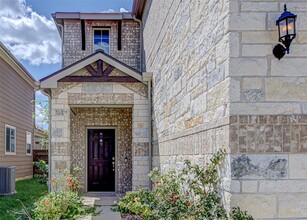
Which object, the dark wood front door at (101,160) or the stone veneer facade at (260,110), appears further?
the dark wood front door at (101,160)

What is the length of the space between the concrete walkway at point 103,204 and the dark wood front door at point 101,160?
82 cm

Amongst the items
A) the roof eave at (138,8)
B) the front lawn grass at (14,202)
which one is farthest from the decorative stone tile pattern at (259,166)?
the roof eave at (138,8)

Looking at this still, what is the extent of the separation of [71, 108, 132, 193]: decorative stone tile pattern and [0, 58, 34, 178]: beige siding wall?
3.53 metres

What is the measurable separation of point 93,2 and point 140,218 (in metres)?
9.68

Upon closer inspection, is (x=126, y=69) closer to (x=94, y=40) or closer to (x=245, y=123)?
(x=94, y=40)

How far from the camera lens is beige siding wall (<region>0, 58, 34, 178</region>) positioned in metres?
12.2

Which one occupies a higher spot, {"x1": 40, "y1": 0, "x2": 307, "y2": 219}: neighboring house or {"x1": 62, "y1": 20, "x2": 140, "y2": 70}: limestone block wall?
{"x1": 62, "y1": 20, "x2": 140, "y2": 70}: limestone block wall

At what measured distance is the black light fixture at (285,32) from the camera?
3039 millimetres

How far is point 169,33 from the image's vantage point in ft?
20.8

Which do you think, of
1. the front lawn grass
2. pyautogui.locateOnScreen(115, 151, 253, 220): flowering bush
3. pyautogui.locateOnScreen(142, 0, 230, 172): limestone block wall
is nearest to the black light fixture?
pyautogui.locateOnScreen(142, 0, 230, 172): limestone block wall

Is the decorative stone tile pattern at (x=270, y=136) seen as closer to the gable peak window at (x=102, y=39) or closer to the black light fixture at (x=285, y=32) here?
the black light fixture at (x=285, y=32)

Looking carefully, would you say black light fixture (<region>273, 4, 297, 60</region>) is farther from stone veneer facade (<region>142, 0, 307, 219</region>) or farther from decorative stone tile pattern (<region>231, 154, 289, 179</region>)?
decorative stone tile pattern (<region>231, 154, 289, 179</region>)

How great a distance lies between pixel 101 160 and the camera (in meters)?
10.7

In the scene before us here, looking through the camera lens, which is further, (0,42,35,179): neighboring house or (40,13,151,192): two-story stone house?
(0,42,35,179): neighboring house
